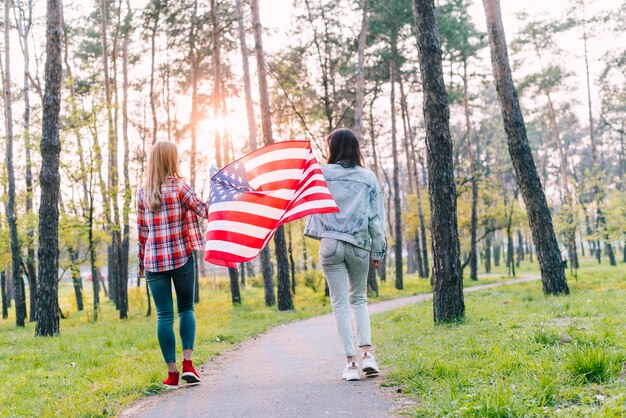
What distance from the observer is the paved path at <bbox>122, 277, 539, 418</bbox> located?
14.6ft

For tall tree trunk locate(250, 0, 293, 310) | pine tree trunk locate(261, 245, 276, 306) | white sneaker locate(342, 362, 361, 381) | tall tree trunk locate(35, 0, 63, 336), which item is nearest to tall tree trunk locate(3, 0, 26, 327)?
pine tree trunk locate(261, 245, 276, 306)

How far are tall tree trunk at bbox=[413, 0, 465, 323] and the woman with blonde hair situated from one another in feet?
15.2

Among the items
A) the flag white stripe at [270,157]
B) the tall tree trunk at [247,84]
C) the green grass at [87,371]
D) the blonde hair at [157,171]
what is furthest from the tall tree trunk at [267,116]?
the blonde hair at [157,171]

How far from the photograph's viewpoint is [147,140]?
31.7m

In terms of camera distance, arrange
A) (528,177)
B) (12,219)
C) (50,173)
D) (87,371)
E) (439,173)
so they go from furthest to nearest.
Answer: (12,219) → (528,177) → (50,173) → (439,173) → (87,371)

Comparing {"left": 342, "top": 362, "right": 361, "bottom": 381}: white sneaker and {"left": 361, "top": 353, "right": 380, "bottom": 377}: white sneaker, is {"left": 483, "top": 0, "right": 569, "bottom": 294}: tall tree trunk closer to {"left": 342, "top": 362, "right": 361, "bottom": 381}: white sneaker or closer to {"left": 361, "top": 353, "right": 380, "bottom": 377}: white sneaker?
{"left": 361, "top": 353, "right": 380, "bottom": 377}: white sneaker

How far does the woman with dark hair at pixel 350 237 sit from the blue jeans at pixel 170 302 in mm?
1298

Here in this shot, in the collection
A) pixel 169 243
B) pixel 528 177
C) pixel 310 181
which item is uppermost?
pixel 528 177

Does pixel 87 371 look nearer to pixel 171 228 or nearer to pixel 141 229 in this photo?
pixel 141 229

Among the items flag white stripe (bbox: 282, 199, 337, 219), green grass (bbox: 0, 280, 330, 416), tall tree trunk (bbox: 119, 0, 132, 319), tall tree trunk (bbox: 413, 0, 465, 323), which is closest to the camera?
green grass (bbox: 0, 280, 330, 416)

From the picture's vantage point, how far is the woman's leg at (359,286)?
5527mm

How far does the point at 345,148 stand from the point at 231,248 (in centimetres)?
149

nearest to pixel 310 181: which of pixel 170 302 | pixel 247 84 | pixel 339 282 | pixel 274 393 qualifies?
pixel 339 282

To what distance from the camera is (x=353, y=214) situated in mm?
5523
